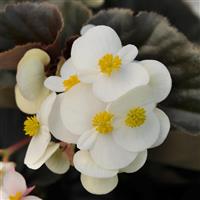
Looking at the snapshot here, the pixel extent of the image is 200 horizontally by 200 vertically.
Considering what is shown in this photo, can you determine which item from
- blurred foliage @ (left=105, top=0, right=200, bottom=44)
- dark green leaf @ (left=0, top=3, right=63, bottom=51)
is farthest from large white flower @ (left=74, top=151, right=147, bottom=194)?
blurred foliage @ (left=105, top=0, right=200, bottom=44)

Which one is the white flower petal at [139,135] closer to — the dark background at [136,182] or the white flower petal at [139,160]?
the white flower petal at [139,160]

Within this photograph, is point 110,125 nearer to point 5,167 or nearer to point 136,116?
point 136,116

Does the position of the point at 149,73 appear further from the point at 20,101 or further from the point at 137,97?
the point at 20,101

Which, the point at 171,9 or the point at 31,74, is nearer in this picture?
the point at 31,74

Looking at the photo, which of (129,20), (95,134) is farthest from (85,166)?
(129,20)

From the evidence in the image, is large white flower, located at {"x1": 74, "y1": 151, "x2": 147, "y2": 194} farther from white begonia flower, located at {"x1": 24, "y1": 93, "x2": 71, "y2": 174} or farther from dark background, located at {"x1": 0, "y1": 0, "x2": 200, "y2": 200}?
dark background, located at {"x1": 0, "y1": 0, "x2": 200, "y2": 200}

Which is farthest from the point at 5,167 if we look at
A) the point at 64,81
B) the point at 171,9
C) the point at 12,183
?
the point at 171,9
